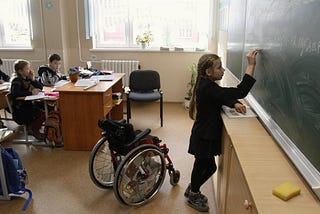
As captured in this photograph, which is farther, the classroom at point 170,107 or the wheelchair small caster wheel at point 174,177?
the wheelchair small caster wheel at point 174,177

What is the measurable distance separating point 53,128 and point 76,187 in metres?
1.01

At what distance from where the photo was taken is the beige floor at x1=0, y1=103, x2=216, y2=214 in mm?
2414

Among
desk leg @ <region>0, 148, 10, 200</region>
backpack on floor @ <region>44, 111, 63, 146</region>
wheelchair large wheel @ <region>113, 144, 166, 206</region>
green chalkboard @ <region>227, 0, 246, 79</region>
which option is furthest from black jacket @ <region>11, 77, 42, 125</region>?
green chalkboard @ <region>227, 0, 246, 79</region>

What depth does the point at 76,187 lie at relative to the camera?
2.73m

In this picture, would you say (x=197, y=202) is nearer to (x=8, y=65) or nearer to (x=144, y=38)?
(x=144, y=38)

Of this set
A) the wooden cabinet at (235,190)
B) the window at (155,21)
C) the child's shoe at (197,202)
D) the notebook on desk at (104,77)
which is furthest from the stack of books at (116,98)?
the wooden cabinet at (235,190)

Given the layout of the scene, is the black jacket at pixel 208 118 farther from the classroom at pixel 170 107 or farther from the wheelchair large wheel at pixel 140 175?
the wheelchair large wheel at pixel 140 175

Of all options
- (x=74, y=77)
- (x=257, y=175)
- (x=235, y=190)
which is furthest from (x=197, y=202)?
(x=74, y=77)

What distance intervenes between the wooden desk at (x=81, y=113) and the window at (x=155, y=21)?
7.18 ft

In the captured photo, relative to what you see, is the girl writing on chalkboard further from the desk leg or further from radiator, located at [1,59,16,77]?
radiator, located at [1,59,16,77]

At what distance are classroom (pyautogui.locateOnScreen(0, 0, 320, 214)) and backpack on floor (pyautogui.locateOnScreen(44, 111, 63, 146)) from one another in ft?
0.24

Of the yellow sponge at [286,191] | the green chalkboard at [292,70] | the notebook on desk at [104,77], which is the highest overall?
the green chalkboard at [292,70]

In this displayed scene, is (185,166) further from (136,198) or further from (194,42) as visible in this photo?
(194,42)

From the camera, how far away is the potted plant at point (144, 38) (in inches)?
207
